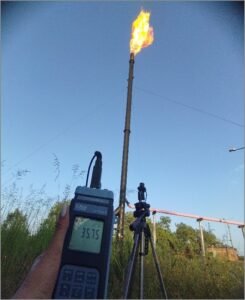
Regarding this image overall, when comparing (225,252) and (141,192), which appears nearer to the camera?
(141,192)

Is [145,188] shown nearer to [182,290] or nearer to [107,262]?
[182,290]

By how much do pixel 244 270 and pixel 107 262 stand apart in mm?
3259

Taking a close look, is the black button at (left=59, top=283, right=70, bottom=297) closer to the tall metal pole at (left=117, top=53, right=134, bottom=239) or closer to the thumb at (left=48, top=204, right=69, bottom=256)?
the thumb at (left=48, top=204, right=69, bottom=256)

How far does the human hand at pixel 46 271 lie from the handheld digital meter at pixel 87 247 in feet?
0.10

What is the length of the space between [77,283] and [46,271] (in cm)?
16

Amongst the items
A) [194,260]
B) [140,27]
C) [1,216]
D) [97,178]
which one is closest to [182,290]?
[194,260]

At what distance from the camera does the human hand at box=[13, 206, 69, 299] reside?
1185 mm

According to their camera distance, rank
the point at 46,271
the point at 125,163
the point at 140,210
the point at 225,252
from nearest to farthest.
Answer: the point at 46,271
the point at 140,210
the point at 225,252
the point at 125,163

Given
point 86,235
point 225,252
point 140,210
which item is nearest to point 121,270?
point 140,210

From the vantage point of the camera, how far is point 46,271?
129 cm

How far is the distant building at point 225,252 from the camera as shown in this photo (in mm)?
4996

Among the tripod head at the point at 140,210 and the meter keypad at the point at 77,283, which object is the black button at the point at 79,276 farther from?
the tripod head at the point at 140,210

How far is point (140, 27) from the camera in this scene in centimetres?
817

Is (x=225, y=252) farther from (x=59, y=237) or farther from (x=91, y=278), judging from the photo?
(x=59, y=237)
